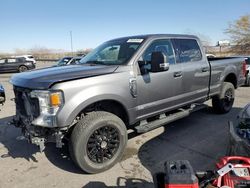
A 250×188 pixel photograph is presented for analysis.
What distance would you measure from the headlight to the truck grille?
13cm

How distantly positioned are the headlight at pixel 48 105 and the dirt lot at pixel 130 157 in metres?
0.87

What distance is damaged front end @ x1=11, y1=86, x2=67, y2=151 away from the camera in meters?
3.35

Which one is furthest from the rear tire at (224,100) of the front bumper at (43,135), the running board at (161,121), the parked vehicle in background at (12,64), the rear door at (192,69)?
the parked vehicle in background at (12,64)

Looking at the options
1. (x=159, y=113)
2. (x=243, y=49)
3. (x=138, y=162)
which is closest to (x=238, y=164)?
(x=138, y=162)

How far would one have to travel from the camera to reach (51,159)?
169 inches

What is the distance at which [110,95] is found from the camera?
376cm

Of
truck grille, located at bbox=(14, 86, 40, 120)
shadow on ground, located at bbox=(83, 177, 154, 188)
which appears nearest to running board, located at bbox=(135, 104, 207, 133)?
shadow on ground, located at bbox=(83, 177, 154, 188)

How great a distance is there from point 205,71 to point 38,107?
3.60 metres

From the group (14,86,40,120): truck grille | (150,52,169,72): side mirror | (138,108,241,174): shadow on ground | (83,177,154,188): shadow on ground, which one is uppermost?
(150,52,169,72): side mirror

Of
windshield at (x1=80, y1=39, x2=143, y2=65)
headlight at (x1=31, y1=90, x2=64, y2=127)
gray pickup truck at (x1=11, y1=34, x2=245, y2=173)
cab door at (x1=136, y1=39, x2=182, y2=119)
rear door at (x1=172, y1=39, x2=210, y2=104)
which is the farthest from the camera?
rear door at (x1=172, y1=39, x2=210, y2=104)

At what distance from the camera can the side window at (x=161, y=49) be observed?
4.45 metres

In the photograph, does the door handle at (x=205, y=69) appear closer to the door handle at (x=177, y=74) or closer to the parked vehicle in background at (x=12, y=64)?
the door handle at (x=177, y=74)

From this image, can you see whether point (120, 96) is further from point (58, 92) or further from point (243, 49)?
point (243, 49)

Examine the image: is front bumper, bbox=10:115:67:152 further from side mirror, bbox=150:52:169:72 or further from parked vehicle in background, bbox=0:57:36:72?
parked vehicle in background, bbox=0:57:36:72
